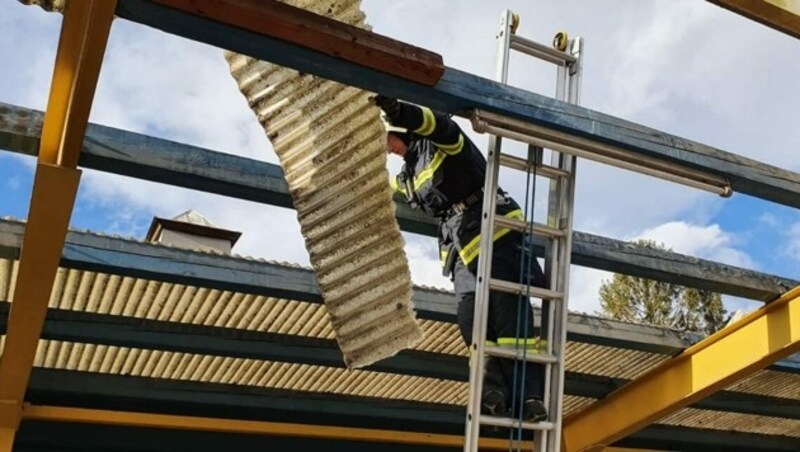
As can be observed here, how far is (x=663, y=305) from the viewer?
24.3 metres

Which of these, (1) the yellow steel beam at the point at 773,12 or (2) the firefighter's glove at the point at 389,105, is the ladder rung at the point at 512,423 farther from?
(1) the yellow steel beam at the point at 773,12

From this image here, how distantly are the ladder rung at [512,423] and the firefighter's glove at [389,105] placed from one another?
1.32 m

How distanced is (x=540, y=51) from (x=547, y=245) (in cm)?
91

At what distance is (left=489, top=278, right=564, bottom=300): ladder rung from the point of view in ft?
12.9

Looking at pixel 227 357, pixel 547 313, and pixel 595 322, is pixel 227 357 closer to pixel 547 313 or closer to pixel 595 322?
pixel 595 322

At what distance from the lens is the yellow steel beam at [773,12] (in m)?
3.16

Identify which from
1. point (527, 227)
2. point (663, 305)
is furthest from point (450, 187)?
point (663, 305)

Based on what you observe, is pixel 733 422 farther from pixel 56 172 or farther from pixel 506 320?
pixel 56 172

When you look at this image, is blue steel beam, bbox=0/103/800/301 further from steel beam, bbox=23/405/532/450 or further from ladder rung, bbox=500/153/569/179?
steel beam, bbox=23/405/532/450

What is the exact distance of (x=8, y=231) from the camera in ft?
15.8

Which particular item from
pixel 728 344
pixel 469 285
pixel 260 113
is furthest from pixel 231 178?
pixel 728 344

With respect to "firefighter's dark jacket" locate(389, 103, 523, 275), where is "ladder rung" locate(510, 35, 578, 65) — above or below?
above

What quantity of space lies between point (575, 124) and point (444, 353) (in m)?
3.34

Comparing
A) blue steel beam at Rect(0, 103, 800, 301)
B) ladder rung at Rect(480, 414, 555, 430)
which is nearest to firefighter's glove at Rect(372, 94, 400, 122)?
blue steel beam at Rect(0, 103, 800, 301)
